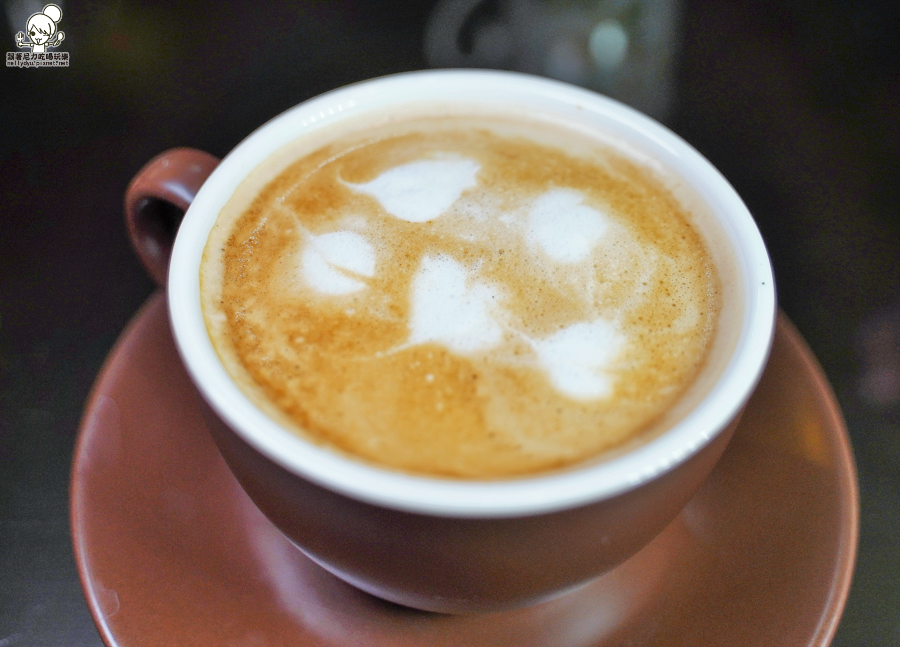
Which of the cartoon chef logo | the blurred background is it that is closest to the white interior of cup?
the blurred background

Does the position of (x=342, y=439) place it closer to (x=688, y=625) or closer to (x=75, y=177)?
(x=688, y=625)

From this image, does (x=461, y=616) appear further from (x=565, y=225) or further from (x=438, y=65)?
A: (x=438, y=65)

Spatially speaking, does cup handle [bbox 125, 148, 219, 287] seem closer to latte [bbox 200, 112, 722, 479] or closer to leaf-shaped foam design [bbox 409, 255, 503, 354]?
latte [bbox 200, 112, 722, 479]

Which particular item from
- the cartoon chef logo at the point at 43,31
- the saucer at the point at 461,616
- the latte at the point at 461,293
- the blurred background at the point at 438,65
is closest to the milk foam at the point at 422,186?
the latte at the point at 461,293

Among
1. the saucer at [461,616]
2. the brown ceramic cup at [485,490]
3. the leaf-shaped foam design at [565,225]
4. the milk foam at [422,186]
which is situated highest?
the milk foam at [422,186]

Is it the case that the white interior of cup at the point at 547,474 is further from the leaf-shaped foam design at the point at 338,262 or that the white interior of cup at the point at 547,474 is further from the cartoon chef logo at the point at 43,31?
the cartoon chef logo at the point at 43,31

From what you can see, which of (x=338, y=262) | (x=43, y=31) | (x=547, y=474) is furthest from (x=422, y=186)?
(x=43, y=31)
